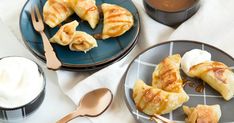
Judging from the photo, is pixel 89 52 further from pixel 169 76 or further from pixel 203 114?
pixel 203 114

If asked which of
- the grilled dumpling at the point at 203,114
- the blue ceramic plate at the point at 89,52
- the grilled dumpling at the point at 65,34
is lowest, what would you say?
the grilled dumpling at the point at 203,114

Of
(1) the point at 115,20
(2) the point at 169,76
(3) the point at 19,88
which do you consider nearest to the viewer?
(3) the point at 19,88

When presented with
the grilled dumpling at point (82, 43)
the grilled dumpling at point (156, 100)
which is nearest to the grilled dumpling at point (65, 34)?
the grilled dumpling at point (82, 43)

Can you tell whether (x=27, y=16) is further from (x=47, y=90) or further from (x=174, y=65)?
(x=174, y=65)

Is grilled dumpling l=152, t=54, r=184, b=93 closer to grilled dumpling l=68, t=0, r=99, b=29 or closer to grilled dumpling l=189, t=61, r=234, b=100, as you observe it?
grilled dumpling l=189, t=61, r=234, b=100

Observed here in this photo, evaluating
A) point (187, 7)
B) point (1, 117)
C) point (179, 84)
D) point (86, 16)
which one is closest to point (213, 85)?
point (179, 84)

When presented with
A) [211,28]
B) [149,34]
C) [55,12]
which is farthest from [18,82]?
[211,28]

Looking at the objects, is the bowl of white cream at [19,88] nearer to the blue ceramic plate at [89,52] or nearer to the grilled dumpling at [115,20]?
the blue ceramic plate at [89,52]

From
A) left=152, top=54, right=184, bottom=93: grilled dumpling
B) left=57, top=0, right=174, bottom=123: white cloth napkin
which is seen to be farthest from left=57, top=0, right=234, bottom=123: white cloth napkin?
left=152, top=54, right=184, bottom=93: grilled dumpling
